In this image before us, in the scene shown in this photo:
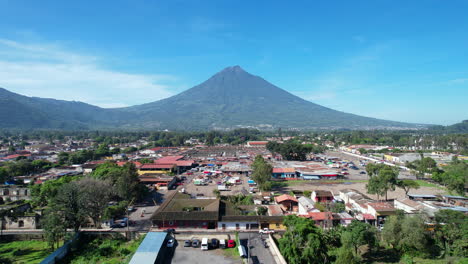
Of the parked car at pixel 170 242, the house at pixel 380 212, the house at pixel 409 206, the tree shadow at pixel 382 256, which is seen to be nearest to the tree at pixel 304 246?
the tree shadow at pixel 382 256

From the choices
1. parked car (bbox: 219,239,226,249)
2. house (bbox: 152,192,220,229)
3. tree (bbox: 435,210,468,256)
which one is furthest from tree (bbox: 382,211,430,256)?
house (bbox: 152,192,220,229)

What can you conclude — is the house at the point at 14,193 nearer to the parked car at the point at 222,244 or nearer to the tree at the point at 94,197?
the tree at the point at 94,197

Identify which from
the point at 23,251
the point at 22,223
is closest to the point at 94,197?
the point at 23,251

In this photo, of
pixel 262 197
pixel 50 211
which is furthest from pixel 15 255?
pixel 262 197

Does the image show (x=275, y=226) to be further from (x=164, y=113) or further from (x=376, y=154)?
(x=164, y=113)

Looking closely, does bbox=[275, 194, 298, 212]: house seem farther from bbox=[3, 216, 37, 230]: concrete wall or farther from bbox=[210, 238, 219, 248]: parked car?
bbox=[3, 216, 37, 230]: concrete wall

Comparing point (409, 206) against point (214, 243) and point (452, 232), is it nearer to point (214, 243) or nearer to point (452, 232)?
point (452, 232)
